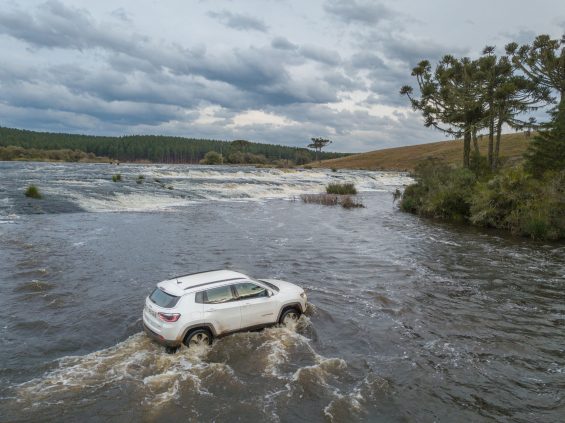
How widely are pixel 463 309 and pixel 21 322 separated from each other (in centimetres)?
1405

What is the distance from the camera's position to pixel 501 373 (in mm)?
11039

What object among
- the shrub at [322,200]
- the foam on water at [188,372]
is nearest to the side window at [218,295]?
the foam on water at [188,372]

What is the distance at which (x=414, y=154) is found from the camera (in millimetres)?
157500

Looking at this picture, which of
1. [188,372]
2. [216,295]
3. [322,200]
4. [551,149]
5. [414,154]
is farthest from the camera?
[414,154]

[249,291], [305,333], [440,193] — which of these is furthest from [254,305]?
[440,193]

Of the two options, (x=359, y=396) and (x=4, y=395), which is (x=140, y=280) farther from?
(x=359, y=396)

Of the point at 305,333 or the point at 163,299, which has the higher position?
the point at 163,299

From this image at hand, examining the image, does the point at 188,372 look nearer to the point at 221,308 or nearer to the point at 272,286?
the point at 221,308

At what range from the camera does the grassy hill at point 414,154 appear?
12588 centimetres

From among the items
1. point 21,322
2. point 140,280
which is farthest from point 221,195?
point 21,322

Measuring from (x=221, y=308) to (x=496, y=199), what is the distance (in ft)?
84.5

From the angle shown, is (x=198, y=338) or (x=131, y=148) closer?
(x=198, y=338)

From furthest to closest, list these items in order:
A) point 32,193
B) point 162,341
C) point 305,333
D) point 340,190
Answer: point 340,190 < point 32,193 < point 305,333 < point 162,341

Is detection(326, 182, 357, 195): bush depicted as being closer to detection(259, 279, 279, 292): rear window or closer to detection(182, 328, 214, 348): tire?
detection(259, 279, 279, 292): rear window
